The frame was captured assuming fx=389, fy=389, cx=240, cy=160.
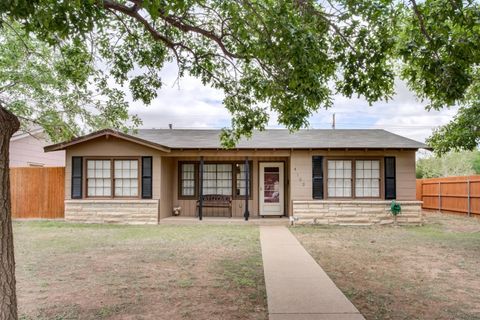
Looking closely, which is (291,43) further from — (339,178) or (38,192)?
(38,192)

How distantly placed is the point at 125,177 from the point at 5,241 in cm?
1071

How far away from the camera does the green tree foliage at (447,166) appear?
1483 inches

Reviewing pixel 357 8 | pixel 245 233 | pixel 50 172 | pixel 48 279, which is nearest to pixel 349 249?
pixel 245 233

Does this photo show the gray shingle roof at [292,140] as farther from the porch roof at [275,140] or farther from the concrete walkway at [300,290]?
the concrete walkway at [300,290]

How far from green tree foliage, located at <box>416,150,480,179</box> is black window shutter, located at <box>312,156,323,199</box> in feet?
92.8

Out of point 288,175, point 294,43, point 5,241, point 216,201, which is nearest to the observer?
point 5,241

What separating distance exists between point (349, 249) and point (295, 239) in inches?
68.7

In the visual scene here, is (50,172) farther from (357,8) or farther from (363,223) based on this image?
(357,8)

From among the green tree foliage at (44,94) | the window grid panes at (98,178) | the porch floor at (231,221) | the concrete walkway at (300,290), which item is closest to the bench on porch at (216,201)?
the porch floor at (231,221)

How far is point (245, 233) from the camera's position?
1150 centimetres

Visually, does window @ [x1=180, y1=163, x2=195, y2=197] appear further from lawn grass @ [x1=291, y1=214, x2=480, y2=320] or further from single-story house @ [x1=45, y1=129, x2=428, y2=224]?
lawn grass @ [x1=291, y1=214, x2=480, y2=320]

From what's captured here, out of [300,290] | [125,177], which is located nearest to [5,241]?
[300,290]

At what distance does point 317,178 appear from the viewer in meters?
13.6

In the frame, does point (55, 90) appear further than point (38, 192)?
No
